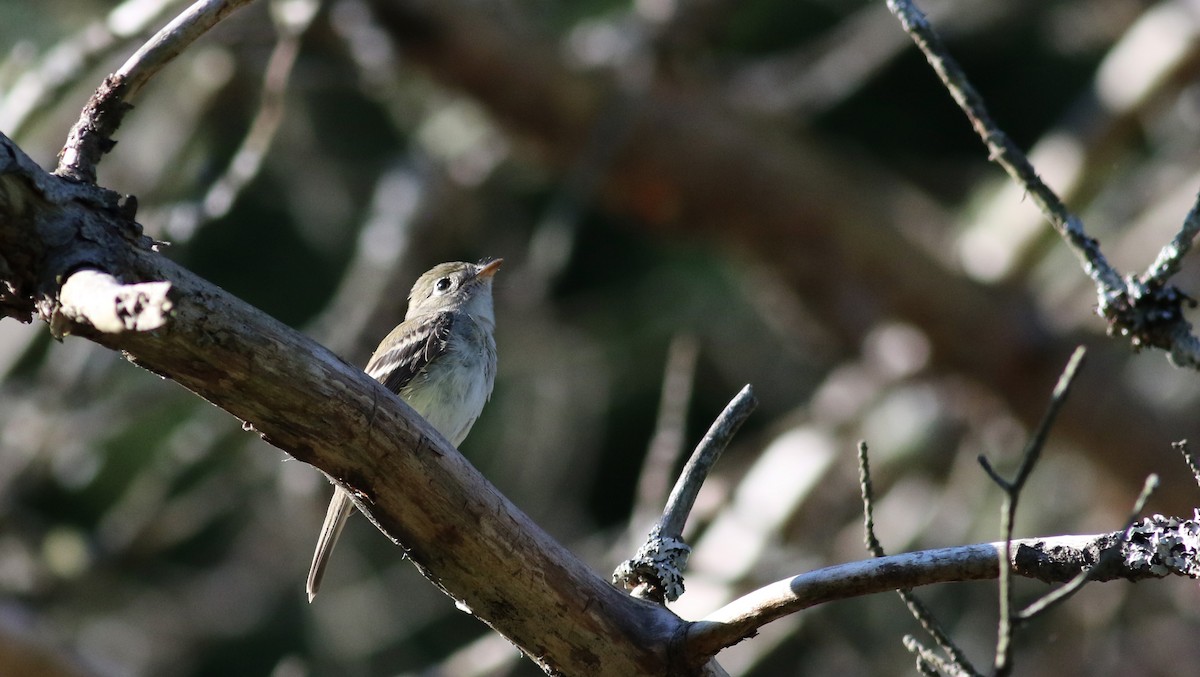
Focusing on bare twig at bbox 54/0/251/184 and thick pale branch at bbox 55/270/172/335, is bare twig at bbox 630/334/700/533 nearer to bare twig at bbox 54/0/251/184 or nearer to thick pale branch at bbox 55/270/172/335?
bare twig at bbox 54/0/251/184

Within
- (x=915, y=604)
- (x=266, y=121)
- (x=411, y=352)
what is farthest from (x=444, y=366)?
(x=915, y=604)

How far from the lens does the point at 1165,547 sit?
242 cm

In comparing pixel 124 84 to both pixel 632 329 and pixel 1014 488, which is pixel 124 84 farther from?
pixel 632 329

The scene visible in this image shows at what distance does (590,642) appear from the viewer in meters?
2.91

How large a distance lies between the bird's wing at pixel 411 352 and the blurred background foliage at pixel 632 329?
3.33 feet

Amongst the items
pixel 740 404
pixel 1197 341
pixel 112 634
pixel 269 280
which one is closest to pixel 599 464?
pixel 269 280

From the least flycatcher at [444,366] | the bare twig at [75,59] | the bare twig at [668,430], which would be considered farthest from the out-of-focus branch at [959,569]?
the bare twig at [75,59]

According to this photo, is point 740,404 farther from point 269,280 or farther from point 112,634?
point 269,280

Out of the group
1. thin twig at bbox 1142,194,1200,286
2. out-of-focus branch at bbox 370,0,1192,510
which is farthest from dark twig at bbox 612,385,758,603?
out-of-focus branch at bbox 370,0,1192,510

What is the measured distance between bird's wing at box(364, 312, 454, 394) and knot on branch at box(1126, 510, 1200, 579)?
325 centimetres

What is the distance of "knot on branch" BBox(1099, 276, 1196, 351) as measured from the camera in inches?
110

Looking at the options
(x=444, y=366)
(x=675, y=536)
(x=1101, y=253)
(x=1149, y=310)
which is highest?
(x=444, y=366)

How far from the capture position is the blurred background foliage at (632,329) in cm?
682

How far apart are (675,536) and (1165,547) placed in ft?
4.00
